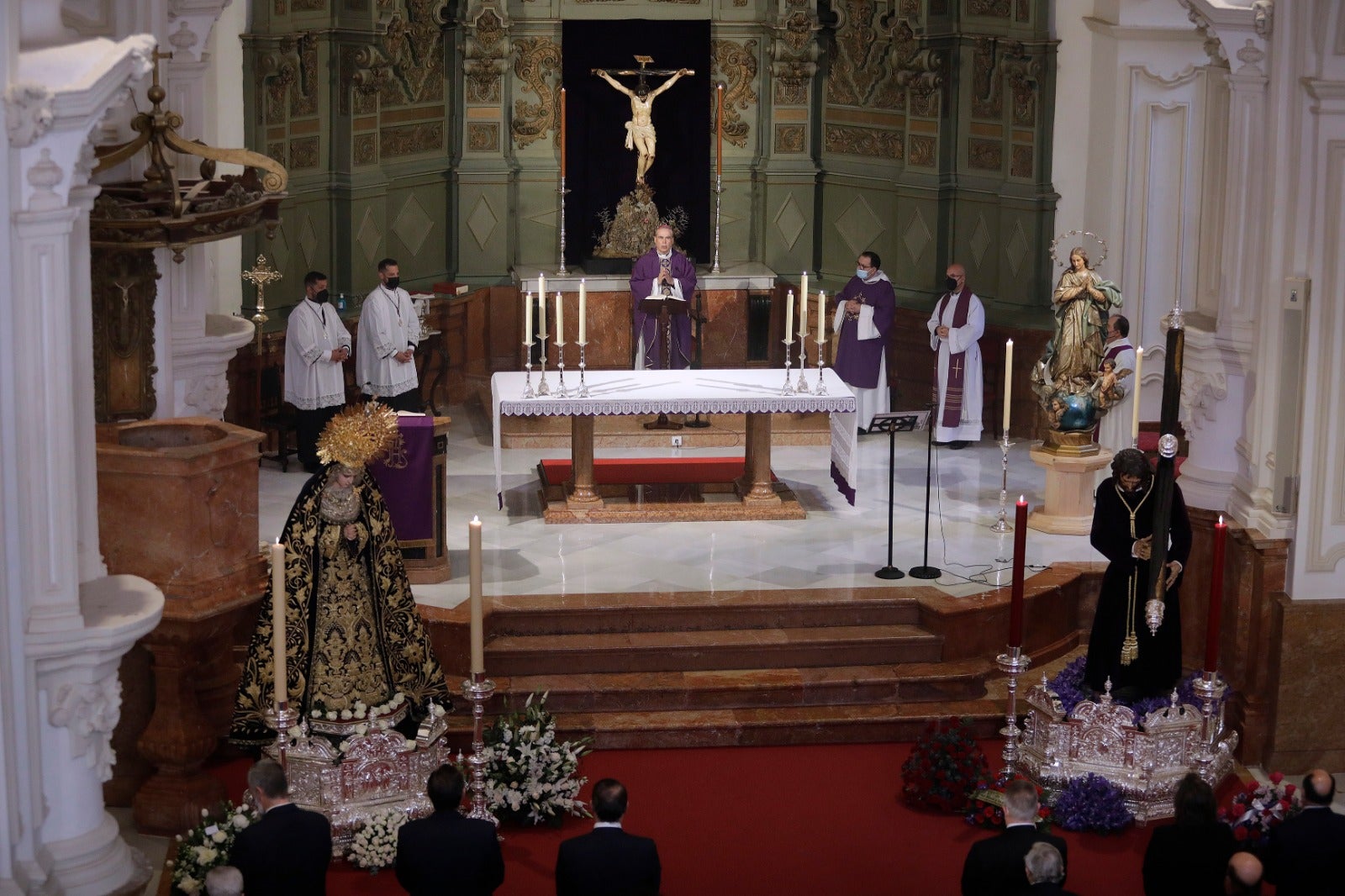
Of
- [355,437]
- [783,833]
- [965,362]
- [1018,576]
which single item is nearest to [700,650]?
[783,833]

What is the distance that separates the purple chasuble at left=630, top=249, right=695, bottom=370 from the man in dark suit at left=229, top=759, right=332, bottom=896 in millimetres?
8689

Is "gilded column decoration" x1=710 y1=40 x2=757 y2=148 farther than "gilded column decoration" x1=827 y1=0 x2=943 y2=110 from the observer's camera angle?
Yes

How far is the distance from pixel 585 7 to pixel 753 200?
2468 millimetres

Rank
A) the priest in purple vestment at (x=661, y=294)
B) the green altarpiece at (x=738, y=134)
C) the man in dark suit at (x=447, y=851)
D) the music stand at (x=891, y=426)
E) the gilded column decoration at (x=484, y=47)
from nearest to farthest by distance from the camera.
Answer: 1. the man in dark suit at (x=447, y=851)
2. the music stand at (x=891, y=426)
3. the priest in purple vestment at (x=661, y=294)
4. the green altarpiece at (x=738, y=134)
5. the gilded column decoration at (x=484, y=47)

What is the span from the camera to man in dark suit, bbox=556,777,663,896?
757 cm

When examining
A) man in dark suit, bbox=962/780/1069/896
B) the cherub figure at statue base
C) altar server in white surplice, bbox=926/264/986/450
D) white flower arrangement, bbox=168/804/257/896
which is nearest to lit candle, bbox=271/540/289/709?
white flower arrangement, bbox=168/804/257/896

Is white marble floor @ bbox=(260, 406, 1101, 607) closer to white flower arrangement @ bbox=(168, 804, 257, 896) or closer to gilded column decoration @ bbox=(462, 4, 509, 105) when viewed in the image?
white flower arrangement @ bbox=(168, 804, 257, 896)

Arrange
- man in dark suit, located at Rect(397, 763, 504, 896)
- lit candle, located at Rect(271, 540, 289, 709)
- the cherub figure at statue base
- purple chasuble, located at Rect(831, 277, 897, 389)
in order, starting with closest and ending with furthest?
man in dark suit, located at Rect(397, 763, 504, 896)
lit candle, located at Rect(271, 540, 289, 709)
purple chasuble, located at Rect(831, 277, 897, 389)
the cherub figure at statue base

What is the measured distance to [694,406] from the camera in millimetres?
13867

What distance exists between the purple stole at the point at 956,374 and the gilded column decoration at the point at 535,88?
4.86 metres

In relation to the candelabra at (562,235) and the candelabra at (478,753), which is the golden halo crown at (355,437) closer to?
the candelabra at (478,753)

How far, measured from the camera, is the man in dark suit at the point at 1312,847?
7953 millimetres

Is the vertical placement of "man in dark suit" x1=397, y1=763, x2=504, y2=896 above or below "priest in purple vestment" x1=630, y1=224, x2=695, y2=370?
below

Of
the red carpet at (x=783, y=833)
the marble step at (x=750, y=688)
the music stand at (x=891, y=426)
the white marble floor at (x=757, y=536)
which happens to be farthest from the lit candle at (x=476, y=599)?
the music stand at (x=891, y=426)
